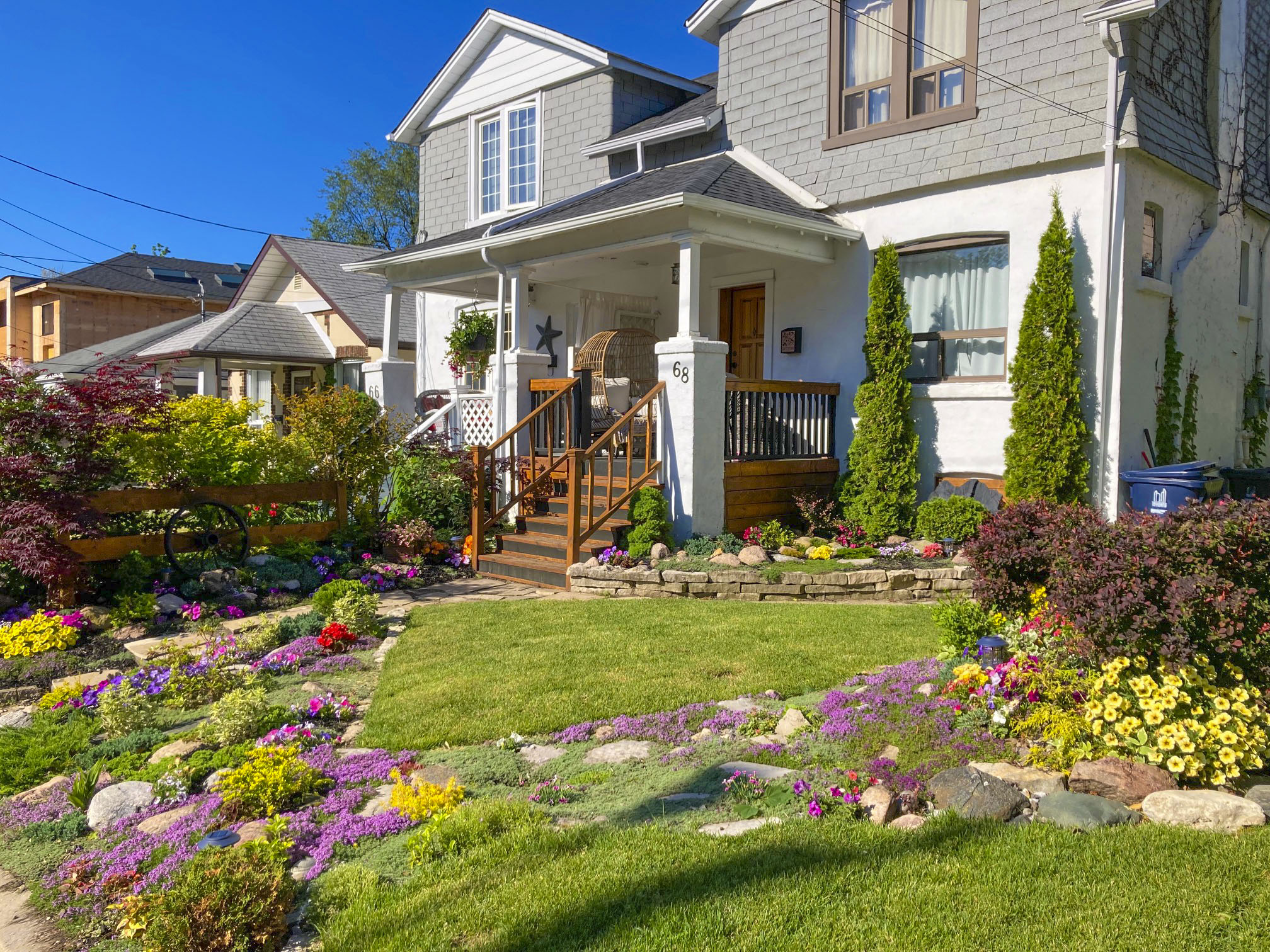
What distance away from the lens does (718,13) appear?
11.9m

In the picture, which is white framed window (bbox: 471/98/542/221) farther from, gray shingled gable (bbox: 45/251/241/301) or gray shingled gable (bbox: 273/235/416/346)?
gray shingled gable (bbox: 45/251/241/301)

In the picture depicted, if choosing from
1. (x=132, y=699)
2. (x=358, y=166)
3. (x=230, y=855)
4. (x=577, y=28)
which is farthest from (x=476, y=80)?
(x=358, y=166)

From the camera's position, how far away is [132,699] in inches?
205

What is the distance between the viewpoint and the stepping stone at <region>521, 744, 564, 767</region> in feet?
14.5

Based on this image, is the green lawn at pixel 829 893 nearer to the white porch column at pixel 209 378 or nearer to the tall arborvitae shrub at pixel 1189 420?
the tall arborvitae shrub at pixel 1189 420

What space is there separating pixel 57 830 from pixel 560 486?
7087mm

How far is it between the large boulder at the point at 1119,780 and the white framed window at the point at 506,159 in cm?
1307

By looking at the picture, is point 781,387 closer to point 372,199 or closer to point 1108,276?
point 1108,276

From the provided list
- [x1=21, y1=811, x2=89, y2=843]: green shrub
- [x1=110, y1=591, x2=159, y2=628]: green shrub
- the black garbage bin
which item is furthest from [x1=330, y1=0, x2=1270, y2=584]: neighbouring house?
[x1=21, y1=811, x2=89, y2=843]: green shrub

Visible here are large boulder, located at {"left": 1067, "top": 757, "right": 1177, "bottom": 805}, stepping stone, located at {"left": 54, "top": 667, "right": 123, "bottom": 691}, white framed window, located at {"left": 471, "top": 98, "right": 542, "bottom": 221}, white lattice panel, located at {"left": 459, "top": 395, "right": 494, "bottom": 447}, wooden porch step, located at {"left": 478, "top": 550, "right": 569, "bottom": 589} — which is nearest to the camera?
large boulder, located at {"left": 1067, "top": 757, "right": 1177, "bottom": 805}

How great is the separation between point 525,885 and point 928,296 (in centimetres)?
875

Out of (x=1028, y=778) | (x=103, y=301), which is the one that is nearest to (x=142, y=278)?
(x=103, y=301)

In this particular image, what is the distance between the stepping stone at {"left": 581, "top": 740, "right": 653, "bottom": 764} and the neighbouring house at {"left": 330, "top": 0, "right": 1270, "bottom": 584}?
4608 millimetres

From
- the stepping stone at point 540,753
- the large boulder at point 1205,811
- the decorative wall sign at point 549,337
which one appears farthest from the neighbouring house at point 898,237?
the large boulder at point 1205,811
